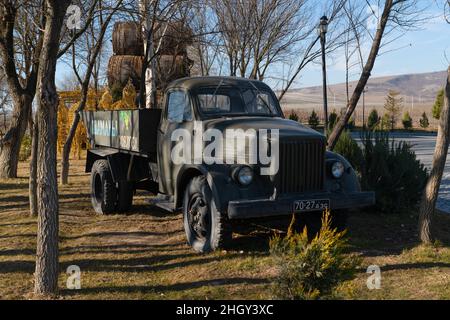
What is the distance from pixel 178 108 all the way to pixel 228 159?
1.54 metres

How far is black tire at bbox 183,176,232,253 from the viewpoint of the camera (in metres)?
5.88

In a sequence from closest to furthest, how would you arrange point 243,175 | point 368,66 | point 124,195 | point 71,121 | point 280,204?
1. point 280,204
2. point 243,175
3. point 124,195
4. point 368,66
5. point 71,121

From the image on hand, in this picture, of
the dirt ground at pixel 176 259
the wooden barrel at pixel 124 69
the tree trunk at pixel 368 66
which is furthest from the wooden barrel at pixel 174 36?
the wooden barrel at pixel 124 69

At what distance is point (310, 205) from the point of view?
19.1 ft

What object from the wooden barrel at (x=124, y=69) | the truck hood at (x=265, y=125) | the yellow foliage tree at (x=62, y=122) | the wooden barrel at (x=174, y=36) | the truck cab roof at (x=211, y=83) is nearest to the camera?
the truck hood at (x=265, y=125)

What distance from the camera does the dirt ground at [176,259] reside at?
4750 millimetres

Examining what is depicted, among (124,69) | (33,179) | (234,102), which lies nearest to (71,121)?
(124,69)

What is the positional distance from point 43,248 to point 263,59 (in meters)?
12.2

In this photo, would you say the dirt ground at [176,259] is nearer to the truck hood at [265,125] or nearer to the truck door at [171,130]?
the truck door at [171,130]

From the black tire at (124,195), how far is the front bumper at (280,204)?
3308 millimetres

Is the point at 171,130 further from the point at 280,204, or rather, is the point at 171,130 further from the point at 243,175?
the point at 280,204

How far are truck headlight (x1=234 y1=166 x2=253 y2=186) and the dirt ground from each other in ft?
2.91

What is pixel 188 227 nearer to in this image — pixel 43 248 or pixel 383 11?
pixel 43 248

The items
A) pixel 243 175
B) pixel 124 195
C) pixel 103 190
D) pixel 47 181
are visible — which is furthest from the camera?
pixel 103 190
